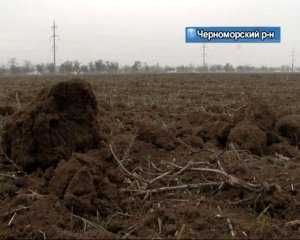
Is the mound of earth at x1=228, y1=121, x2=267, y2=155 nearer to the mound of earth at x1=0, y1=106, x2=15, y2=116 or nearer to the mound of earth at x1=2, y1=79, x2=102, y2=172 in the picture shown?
the mound of earth at x1=2, y1=79, x2=102, y2=172

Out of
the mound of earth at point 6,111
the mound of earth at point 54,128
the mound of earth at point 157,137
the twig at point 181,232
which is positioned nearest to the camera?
the twig at point 181,232

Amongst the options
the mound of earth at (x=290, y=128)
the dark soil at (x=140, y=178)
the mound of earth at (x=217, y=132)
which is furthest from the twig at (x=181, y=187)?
the mound of earth at (x=290, y=128)

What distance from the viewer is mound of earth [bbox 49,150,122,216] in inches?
168

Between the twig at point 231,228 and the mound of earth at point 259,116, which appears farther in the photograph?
the mound of earth at point 259,116

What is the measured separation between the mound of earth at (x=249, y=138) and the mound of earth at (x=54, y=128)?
67.8 inches

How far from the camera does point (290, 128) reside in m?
7.11

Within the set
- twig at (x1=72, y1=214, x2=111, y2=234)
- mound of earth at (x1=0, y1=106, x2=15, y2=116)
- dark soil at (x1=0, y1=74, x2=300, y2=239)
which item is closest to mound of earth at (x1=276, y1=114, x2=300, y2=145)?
dark soil at (x1=0, y1=74, x2=300, y2=239)

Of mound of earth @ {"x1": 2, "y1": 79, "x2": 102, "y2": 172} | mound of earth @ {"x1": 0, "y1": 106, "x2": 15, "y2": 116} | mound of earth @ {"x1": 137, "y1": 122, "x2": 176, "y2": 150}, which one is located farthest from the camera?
mound of earth @ {"x1": 0, "y1": 106, "x2": 15, "y2": 116}

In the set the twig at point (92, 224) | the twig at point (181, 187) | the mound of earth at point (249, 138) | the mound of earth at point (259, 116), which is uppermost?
the mound of earth at point (259, 116)

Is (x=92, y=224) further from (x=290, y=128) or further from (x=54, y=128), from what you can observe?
(x=290, y=128)

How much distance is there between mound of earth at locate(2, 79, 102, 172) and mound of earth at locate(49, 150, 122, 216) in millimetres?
530

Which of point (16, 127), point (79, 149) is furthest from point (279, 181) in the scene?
point (16, 127)

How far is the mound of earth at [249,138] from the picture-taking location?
632 cm

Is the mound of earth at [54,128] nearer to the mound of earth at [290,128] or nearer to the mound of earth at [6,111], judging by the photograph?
the mound of earth at [290,128]
